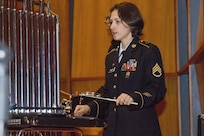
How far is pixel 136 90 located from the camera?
2.01 meters

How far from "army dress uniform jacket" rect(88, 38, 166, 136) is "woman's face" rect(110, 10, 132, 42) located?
43 mm

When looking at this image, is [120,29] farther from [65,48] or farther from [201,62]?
[65,48]

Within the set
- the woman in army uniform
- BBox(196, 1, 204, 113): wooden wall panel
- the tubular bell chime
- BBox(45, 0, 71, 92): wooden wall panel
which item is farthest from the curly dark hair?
BBox(45, 0, 71, 92): wooden wall panel

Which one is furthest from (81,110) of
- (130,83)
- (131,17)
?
(131,17)

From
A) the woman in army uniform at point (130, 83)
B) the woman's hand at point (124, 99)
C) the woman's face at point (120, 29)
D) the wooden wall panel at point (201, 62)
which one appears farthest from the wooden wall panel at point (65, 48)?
the woman's hand at point (124, 99)

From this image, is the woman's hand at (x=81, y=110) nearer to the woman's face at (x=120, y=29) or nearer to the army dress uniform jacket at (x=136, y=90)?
the army dress uniform jacket at (x=136, y=90)

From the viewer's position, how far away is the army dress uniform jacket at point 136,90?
1944mm

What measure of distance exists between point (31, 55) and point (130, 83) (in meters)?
0.50

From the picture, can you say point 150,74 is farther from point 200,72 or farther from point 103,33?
point 103,33

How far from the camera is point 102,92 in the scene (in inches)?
87.1

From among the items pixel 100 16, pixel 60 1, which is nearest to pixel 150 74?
pixel 100 16

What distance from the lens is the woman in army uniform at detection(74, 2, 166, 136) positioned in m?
1.95

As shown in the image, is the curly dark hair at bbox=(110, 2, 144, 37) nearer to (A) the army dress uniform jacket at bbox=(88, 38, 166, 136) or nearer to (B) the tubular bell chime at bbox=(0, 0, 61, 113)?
(A) the army dress uniform jacket at bbox=(88, 38, 166, 136)

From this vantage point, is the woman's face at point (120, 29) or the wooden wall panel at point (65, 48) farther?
the wooden wall panel at point (65, 48)
